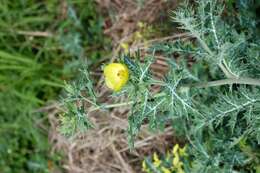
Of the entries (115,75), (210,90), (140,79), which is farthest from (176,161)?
(115,75)

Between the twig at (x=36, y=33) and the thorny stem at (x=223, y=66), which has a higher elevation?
the thorny stem at (x=223, y=66)

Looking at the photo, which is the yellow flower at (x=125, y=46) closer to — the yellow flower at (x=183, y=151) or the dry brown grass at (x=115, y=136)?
the dry brown grass at (x=115, y=136)

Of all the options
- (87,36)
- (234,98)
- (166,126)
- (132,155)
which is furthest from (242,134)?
(87,36)

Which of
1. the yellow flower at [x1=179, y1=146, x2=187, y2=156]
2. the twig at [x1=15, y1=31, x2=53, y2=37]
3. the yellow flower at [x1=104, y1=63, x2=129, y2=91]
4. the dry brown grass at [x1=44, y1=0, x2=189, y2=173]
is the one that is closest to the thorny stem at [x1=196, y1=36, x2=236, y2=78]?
the yellow flower at [x1=104, y1=63, x2=129, y2=91]

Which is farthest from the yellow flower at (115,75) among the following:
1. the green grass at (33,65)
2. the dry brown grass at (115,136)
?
the green grass at (33,65)

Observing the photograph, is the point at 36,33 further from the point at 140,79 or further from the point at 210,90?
the point at 140,79

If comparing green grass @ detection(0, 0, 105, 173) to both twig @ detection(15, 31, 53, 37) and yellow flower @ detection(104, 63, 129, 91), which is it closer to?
twig @ detection(15, 31, 53, 37)
